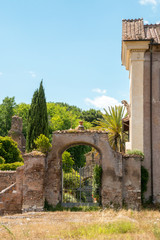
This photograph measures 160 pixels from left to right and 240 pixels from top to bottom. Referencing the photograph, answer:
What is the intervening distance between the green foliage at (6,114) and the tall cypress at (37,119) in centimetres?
1563

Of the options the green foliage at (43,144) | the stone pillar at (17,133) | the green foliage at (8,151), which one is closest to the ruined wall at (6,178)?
the green foliage at (43,144)

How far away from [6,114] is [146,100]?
35.0 meters

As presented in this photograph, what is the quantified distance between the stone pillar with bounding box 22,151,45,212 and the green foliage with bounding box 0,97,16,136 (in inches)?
1301

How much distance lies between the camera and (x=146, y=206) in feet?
55.6

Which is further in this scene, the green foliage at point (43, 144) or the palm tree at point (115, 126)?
the palm tree at point (115, 126)

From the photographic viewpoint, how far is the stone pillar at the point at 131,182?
53.9 ft

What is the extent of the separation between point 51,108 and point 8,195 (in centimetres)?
3779

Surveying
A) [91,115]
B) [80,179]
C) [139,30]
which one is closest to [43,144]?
[80,179]

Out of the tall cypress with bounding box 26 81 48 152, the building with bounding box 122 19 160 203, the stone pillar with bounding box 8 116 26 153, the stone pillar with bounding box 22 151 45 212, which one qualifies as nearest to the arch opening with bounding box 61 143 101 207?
the stone pillar with bounding box 22 151 45 212

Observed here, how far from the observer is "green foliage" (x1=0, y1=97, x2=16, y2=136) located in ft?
161

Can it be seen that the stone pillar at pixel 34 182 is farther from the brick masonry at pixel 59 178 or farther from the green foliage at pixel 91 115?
the green foliage at pixel 91 115

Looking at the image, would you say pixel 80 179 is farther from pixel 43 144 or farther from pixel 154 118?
pixel 154 118

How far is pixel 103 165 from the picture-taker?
16.9m

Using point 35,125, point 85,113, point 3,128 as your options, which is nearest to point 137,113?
point 35,125
